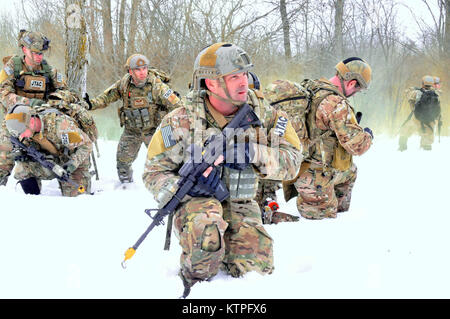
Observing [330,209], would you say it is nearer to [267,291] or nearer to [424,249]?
[424,249]

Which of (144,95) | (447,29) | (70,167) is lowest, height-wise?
(70,167)

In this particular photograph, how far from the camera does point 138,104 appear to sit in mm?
6285

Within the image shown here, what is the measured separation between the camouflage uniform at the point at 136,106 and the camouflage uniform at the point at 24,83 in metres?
0.75

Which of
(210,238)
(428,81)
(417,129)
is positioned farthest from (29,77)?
(428,81)

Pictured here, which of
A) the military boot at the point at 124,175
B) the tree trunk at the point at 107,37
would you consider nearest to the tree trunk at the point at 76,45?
the military boot at the point at 124,175

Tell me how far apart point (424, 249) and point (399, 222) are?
861mm

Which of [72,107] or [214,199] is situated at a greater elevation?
[72,107]

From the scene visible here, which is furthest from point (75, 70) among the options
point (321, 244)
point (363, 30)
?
point (363, 30)

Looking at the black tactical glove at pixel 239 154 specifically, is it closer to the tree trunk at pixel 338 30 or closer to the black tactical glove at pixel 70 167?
the black tactical glove at pixel 70 167

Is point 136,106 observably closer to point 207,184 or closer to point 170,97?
point 170,97

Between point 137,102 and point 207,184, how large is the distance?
4.09m

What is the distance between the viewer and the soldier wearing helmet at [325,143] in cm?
409

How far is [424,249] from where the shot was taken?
10.0 ft

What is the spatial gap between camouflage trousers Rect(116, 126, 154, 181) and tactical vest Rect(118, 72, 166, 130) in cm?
15
